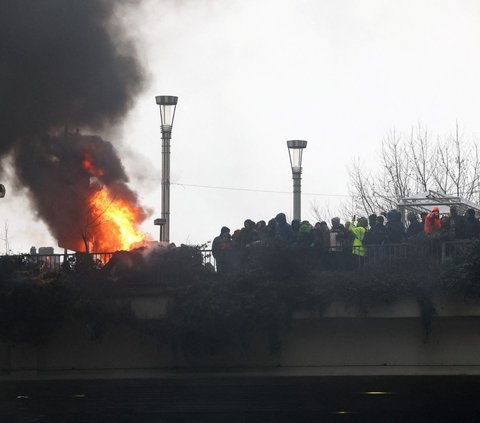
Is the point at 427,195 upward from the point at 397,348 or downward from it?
upward

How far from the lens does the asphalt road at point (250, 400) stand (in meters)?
22.8

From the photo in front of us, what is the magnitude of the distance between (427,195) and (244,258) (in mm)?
6432

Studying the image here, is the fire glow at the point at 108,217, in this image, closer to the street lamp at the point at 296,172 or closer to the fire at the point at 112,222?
the fire at the point at 112,222

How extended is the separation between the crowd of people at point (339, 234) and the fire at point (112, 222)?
19.7 feet

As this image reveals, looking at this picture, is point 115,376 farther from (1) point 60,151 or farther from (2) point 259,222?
(1) point 60,151

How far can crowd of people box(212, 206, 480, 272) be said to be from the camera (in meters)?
33.0

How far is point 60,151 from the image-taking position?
40312 mm

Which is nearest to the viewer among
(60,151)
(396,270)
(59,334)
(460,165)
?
(396,270)

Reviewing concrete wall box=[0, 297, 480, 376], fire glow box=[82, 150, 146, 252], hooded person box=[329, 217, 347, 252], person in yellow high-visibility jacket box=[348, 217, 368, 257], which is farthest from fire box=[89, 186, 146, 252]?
person in yellow high-visibility jacket box=[348, 217, 368, 257]

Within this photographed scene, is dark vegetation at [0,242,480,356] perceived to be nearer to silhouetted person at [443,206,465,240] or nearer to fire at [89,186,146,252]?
silhouetted person at [443,206,465,240]

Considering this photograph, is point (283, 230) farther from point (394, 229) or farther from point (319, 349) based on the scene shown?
point (319, 349)

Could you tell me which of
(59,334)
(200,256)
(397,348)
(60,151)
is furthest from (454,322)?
(60,151)

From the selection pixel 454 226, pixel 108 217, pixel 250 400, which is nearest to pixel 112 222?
pixel 108 217

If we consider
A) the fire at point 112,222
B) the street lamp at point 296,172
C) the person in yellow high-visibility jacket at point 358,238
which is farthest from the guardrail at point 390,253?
the fire at point 112,222
